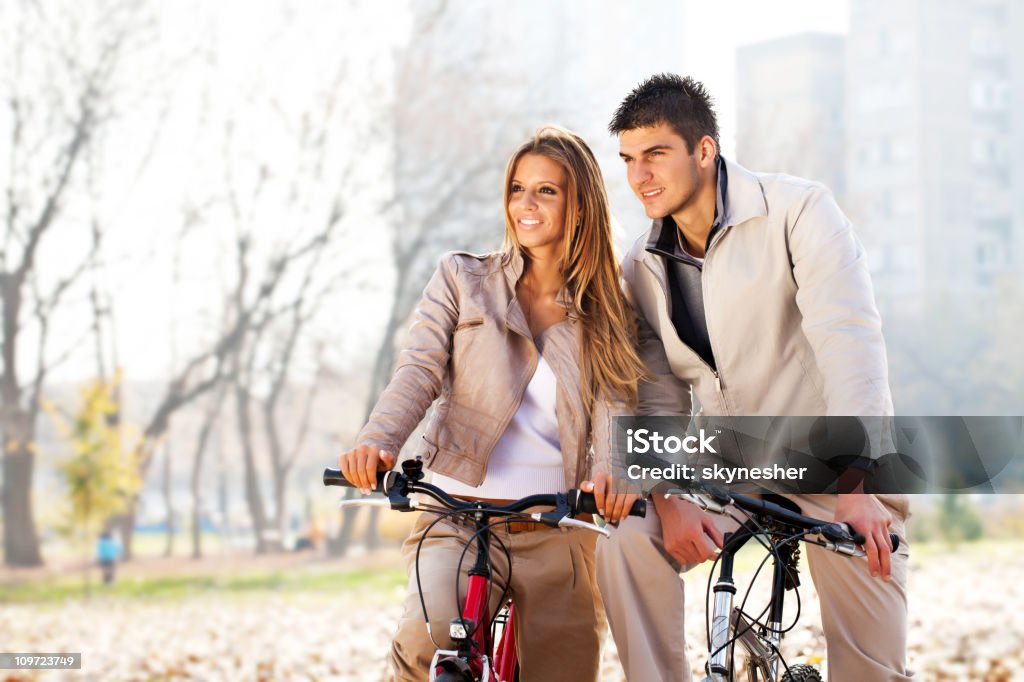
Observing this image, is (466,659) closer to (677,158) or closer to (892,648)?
(892,648)

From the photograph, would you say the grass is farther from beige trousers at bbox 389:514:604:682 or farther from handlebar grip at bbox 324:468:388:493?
handlebar grip at bbox 324:468:388:493

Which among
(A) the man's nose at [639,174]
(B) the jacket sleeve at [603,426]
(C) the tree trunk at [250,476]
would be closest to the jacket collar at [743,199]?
(A) the man's nose at [639,174]

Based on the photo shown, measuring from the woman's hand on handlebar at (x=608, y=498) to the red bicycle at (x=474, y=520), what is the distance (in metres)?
0.02

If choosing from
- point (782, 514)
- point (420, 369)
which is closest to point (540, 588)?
point (420, 369)

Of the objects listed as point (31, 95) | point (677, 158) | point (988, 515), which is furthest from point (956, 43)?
point (677, 158)

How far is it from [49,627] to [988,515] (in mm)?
15741

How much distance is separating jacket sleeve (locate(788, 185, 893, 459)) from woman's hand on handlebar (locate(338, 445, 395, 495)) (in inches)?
48.1

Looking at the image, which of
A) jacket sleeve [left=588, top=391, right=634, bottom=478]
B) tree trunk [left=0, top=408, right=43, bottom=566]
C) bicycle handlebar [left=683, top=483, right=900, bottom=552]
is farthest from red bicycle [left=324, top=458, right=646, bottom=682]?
tree trunk [left=0, top=408, right=43, bottom=566]

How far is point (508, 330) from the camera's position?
344 cm

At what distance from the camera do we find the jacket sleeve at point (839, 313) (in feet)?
10.1

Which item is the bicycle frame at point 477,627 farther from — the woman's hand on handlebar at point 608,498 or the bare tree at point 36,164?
the bare tree at point 36,164

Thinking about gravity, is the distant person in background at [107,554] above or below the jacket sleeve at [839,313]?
below

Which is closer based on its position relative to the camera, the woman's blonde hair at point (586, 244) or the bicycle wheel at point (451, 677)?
the bicycle wheel at point (451, 677)

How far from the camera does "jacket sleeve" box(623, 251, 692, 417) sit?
3.52 meters
